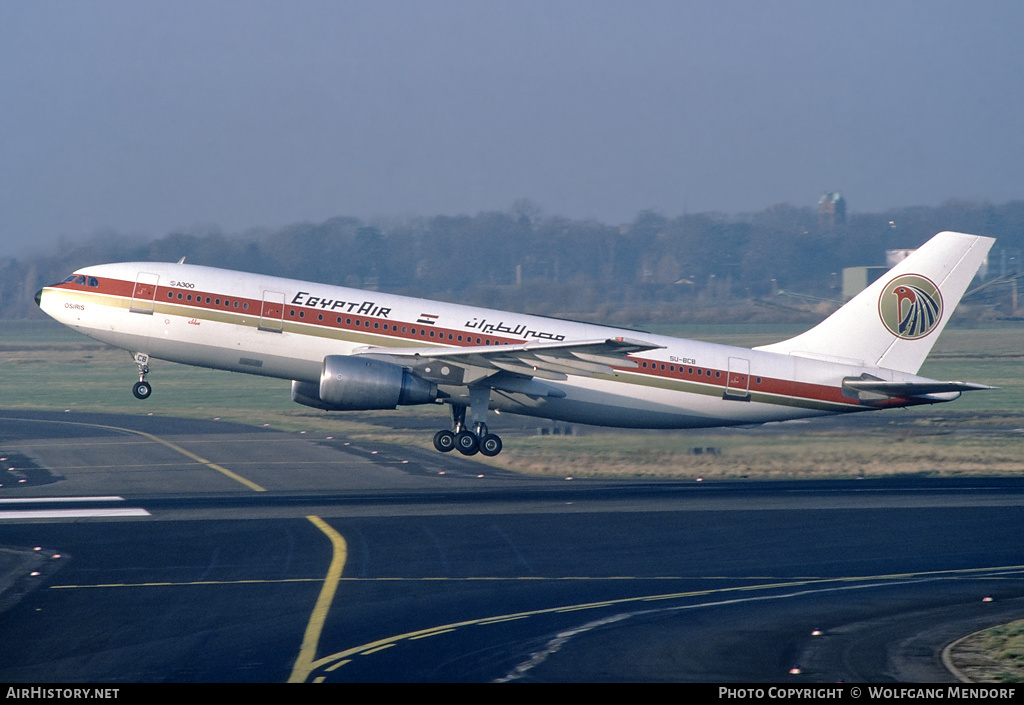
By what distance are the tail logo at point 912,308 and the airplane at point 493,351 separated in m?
0.05

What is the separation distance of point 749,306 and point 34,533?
91.3m

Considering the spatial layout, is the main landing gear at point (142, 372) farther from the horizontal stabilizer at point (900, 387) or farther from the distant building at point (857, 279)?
the distant building at point (857, 279)

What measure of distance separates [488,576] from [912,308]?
21688 mm

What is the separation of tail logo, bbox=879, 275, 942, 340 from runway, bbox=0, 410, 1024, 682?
17.5 feet

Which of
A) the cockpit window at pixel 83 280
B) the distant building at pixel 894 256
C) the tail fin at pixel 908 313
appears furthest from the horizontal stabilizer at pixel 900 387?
the distant building at pixel 894 256

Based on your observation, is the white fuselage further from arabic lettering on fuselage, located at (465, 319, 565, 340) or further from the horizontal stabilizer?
the horizontal stabilizer

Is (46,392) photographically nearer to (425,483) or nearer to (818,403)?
(425,483)

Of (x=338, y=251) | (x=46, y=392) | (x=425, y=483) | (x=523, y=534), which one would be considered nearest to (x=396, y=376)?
(x=425, y=483)


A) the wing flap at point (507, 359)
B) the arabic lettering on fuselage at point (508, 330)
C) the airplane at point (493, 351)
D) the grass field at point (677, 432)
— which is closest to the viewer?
the wing flap at point (507, 359)

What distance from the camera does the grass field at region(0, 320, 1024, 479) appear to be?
3962 cm

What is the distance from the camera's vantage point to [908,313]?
37.4 m

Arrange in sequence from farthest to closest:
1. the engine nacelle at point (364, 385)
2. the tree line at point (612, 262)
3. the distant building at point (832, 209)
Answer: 1. the distant building at point (832, 209)
2. the tree line at point (612, 262)
3. the engine nacelle at point (364, 385)

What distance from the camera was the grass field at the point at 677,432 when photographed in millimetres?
39625

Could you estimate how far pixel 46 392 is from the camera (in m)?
73.4
